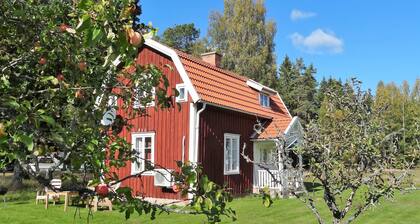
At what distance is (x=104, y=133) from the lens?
125 inches

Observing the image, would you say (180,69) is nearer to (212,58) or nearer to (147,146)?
(147,146)

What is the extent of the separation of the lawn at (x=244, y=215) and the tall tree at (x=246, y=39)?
31.7 meters

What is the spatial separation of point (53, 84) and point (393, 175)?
161 inches

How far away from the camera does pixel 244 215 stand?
42.3 ft

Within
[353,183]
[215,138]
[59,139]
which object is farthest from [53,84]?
[215,138]

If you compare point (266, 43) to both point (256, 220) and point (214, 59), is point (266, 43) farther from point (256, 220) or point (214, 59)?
→ point (256, 220)

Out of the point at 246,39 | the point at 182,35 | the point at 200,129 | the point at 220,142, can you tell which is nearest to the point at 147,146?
the point at 200,129

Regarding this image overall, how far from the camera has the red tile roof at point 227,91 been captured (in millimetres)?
17297

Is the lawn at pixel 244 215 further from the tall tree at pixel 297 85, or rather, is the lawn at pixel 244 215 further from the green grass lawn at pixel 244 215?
the tall tree at pixel 297 85

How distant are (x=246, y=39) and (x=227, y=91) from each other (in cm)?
2950

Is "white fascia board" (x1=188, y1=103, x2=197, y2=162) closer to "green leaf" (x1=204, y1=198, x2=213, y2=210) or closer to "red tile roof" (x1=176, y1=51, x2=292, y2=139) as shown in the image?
"red tile roof" (x1=176, y1=51, x2=292, y2=139)

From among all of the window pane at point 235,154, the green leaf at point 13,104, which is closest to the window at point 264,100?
the window pane at point 235,154

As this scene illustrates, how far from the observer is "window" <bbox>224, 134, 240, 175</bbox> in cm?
1828

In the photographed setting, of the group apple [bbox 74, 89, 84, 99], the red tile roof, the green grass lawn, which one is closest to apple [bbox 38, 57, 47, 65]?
apple [bbox 74, 89, 84, 99]
